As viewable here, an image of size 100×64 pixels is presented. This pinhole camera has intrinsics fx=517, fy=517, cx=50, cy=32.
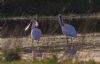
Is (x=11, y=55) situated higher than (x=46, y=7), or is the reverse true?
(x=11, y=55)

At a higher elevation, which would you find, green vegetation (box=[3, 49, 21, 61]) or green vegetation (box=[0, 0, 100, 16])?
green vegetation (box=[3, 49, 21, 61])

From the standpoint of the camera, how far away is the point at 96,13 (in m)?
25.6

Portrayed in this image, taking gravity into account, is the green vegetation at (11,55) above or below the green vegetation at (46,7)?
above

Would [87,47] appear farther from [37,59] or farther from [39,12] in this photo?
[39,12]

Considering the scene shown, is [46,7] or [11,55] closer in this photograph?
[11,55]

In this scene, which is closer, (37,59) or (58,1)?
(37,59)

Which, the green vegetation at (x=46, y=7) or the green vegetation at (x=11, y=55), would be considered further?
the green vegetation at (x=46, y=7)

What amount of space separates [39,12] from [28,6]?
1912mm

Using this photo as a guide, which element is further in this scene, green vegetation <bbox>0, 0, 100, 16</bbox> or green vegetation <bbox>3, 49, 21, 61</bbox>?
green vegetation <bbox>0, 0, 100, 16</bbox>

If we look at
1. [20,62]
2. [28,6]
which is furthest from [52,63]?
[28,6]

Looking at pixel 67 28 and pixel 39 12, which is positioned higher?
pixel 67 28

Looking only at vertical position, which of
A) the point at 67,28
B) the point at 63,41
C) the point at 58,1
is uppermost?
the point at 67,28

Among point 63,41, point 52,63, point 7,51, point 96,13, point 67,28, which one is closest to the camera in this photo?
point 52,63

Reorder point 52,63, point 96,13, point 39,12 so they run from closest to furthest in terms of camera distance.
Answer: point 52,63
point 96,13
point 39,12
